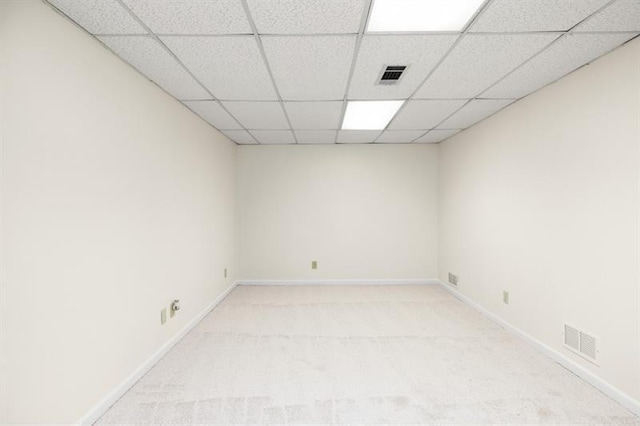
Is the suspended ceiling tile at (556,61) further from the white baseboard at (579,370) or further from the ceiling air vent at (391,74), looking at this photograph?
the white baseboard at (579,370)

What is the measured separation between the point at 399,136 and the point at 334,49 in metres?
2.68

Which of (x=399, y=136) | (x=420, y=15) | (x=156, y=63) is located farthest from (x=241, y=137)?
(x=420, y=15)

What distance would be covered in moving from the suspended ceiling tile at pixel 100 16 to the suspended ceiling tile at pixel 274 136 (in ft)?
7.68

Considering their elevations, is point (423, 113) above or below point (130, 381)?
above

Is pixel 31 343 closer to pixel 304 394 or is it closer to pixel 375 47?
pixel 304 394

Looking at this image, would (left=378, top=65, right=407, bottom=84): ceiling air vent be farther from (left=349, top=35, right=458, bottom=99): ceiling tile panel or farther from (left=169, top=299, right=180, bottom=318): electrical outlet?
(left=169, top=299, right=180, bottom=318): electrical outlet

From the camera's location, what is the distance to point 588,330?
221 centimetres

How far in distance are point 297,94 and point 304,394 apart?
254 centimetres

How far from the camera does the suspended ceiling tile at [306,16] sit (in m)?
1.51

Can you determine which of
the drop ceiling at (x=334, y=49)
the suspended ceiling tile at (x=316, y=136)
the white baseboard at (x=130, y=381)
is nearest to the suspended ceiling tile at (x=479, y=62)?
the drop ceiling at (x=334, y=49)

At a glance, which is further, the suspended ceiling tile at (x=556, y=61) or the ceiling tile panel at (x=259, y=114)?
the ceiling tile panel at (x=259, y=114)

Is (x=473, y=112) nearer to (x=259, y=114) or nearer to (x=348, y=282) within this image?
(x=259, y=114)

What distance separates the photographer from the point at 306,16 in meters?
1.61

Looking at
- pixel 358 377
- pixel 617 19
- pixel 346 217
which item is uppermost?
pixel 617 19
